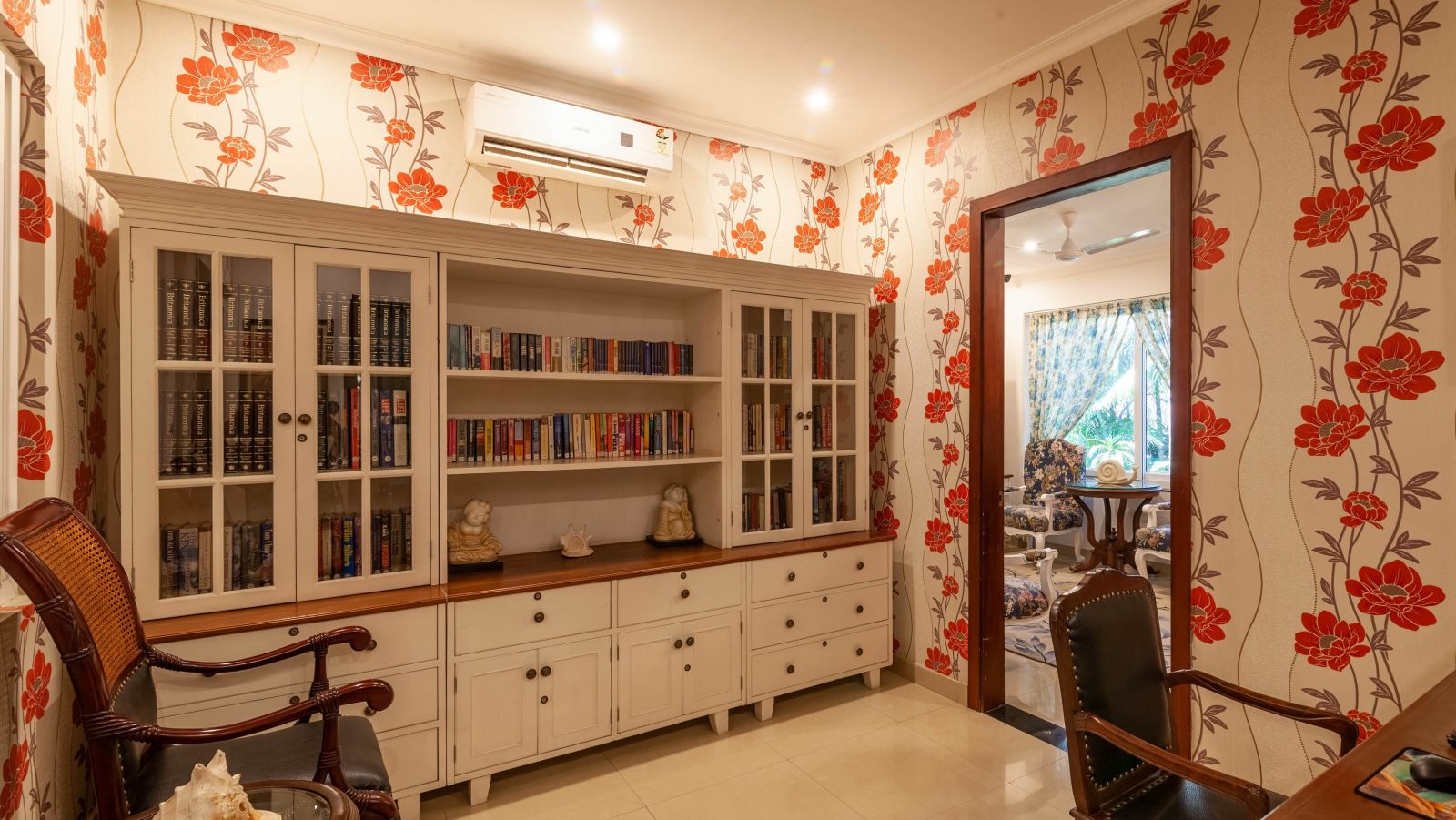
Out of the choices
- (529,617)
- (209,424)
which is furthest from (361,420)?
(529,617)

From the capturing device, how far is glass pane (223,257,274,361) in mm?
2023

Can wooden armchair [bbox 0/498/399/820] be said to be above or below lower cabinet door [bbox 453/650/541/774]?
above

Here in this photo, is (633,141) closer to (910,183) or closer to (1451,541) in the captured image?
(910,183)

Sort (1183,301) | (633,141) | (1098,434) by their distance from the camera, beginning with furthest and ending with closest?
(1098,434) < (633,141) < (1183,301)

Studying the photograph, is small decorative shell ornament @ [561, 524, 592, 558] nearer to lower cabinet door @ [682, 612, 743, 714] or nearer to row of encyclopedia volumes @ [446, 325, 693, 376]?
lower cabinet door @ [682, 612, 743, 714]

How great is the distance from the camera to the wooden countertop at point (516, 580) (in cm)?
192

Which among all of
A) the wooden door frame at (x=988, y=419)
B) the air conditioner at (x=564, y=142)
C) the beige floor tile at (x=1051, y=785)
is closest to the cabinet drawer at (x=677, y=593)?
the wooden door frame at (x=988, y=419)

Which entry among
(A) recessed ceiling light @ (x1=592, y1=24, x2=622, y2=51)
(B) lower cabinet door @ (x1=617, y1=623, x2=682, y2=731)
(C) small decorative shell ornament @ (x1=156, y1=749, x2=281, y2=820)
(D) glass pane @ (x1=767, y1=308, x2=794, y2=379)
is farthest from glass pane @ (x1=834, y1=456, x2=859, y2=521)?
(C) small decorative shell ornament @ (x1=156, y1=749, x2=281, y2=820)

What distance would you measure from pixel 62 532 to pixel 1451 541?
129 inches

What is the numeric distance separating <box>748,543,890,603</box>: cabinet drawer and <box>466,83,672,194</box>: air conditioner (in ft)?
5.77

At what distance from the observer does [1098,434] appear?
6.09 meters

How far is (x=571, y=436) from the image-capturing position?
279 cm

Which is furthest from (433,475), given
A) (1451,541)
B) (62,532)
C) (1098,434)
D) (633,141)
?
(1098,434)

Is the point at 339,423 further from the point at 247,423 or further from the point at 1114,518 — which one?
the point at 1114,518
